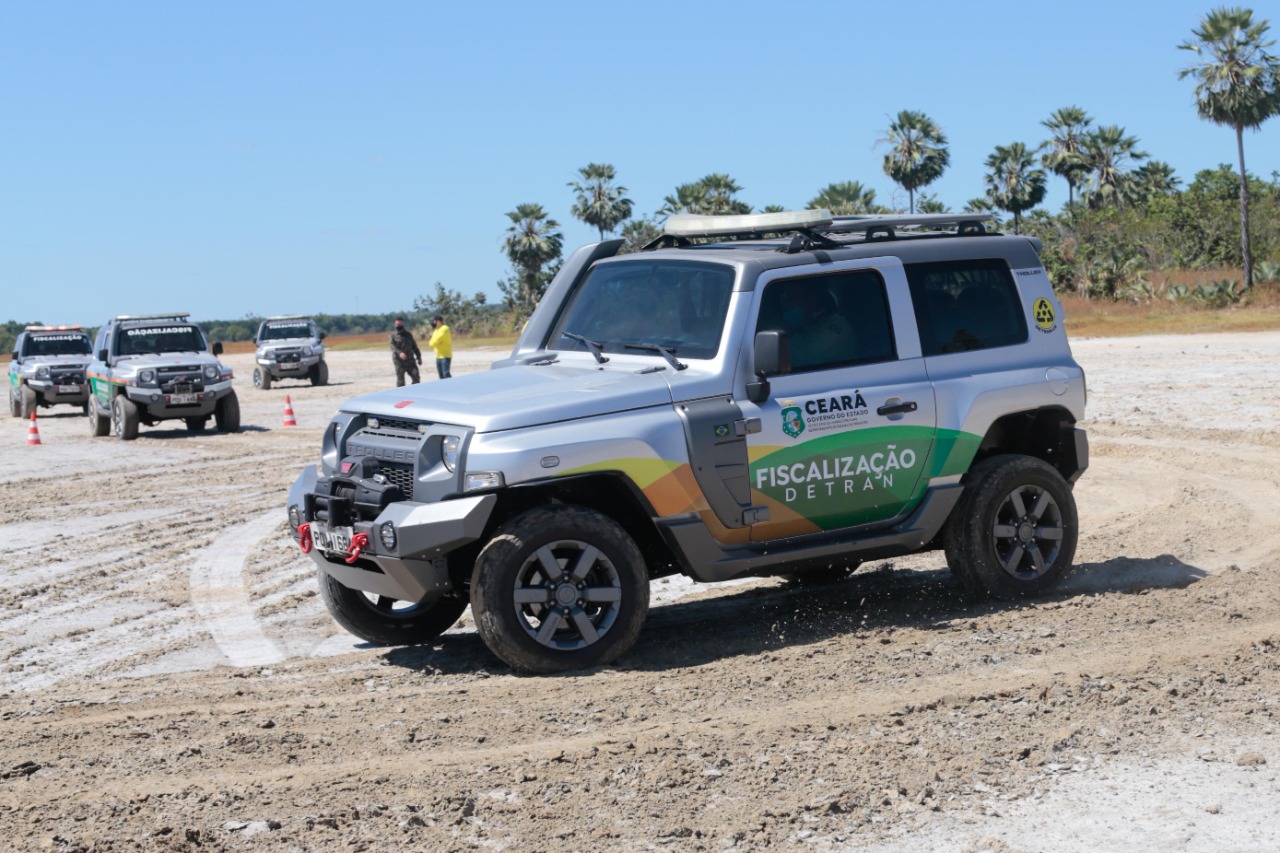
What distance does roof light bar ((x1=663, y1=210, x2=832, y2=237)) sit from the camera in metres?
7.96

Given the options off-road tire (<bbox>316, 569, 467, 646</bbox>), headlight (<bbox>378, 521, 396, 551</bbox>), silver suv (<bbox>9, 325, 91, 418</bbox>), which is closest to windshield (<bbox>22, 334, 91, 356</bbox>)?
silver suv (<bbox>9, 325, 91, 418</bbox>)

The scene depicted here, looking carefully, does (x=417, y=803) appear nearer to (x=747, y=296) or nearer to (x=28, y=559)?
(x=747, y=296)

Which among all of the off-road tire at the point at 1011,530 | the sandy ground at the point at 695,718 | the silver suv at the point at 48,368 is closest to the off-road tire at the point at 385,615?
the sandy ground at the point at 695,718

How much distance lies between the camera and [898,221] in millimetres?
8297

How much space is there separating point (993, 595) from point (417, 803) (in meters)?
4.06

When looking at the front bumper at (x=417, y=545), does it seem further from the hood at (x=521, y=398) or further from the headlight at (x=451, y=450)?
the hood at (x=521, y=398)

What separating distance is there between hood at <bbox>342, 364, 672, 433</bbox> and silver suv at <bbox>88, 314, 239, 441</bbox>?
632 inches

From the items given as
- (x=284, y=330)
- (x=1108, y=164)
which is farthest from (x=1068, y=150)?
(x=284, y=330)

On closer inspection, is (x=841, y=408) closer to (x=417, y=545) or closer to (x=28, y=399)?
(x=417, y=545)

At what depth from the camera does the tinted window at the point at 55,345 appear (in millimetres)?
29984

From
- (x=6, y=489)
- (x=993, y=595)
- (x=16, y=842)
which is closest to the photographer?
(x=16, y=842)

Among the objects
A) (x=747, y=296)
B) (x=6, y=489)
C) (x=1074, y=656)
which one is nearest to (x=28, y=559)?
(x=6, y=489)

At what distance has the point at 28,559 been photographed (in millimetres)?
11422

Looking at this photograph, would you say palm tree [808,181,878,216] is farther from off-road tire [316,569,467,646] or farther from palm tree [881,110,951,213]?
off-road tire [316,569,467,646]
